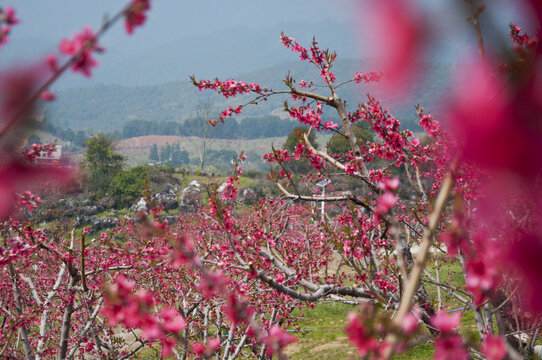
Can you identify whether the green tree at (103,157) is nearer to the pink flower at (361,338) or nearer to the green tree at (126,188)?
the green tree at (126,188)

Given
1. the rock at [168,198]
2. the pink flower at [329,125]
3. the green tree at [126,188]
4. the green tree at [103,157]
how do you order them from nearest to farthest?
the pink flower at [329,125] → the rock at [168,198] → the green tree at [126,188] → the green tree at [103,157]

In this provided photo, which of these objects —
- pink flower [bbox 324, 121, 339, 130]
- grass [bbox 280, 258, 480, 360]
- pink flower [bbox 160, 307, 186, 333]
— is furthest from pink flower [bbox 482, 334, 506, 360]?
grass [bbox 280, 258, 480, 360]

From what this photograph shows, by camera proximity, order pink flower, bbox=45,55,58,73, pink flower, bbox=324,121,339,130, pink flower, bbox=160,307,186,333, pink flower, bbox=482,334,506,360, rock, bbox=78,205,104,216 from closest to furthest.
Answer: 1. pink flower, bbox=482,334,506,360
2. pink flower, bbox=45,55,58,73
3. pink flower, bbox=160,307,186,333
4. pink flower, bbox=324,121,339,130
5. rock, bbox=78,205,104,216

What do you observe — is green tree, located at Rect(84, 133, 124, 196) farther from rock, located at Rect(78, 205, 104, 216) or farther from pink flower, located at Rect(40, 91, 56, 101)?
pink flower, located at Rect(40, 91, 56, 101)

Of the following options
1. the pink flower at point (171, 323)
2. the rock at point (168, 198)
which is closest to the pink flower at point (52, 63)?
the pink flower at point (171, 323)

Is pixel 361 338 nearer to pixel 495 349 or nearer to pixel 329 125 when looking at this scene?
pixel 495 349

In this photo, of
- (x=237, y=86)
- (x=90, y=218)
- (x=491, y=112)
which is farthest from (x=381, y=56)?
(x=90, y=218)

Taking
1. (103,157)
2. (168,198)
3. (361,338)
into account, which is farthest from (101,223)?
(361,338)

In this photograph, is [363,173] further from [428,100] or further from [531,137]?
[531,137]

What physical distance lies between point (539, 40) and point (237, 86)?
455 cm

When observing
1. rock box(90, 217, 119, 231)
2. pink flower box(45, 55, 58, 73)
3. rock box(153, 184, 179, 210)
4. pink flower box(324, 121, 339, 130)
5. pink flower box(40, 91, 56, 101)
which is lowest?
rock box(90, 217, 119, 231)

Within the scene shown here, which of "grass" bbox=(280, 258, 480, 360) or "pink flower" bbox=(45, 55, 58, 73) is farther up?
"pink flower" bbox=(45, 55, 58, 73)

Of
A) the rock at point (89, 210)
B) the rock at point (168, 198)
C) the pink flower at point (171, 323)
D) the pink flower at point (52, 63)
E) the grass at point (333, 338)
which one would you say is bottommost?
the rock at point (89, 210)

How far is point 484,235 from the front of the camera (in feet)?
3.51
